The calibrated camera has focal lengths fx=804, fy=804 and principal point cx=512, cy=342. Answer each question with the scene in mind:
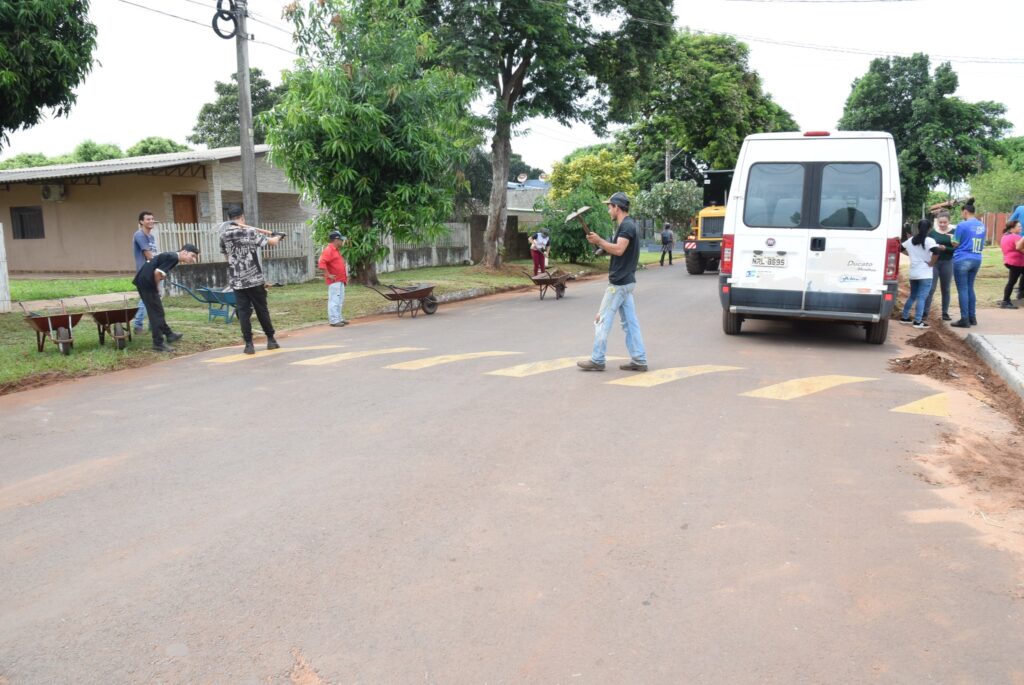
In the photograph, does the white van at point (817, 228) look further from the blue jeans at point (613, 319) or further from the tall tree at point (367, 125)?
the tall tree at point (367, 125)

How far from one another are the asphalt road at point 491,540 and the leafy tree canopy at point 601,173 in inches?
1418

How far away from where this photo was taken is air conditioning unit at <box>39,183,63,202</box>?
2475 cm

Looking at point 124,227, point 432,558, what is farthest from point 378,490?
point 124,227

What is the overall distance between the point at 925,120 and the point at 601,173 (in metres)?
25.2

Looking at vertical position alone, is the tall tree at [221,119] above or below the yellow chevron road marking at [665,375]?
above

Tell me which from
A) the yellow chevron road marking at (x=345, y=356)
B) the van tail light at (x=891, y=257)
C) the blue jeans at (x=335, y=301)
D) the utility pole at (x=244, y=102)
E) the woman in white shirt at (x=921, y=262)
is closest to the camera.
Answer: the yellow chevron road marking at (x=345, y=356)

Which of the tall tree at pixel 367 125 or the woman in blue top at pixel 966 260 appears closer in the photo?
the woman in blue top at pixel 966 260

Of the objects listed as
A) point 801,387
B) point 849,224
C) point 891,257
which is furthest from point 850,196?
point 801,387

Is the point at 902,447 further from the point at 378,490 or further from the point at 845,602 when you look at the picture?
the point at 378,490

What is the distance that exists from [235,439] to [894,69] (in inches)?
2316

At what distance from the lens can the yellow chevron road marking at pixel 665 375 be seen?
8266 millimetres

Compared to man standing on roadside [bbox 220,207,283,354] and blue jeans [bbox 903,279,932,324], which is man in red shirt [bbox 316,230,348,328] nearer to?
man standing on roadside [bbox 220,207,283,354]

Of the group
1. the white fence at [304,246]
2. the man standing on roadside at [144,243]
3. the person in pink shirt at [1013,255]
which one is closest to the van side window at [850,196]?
the person in pink shirt at [1013,255]

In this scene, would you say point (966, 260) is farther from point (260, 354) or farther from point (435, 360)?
Result: point (260, 354)
